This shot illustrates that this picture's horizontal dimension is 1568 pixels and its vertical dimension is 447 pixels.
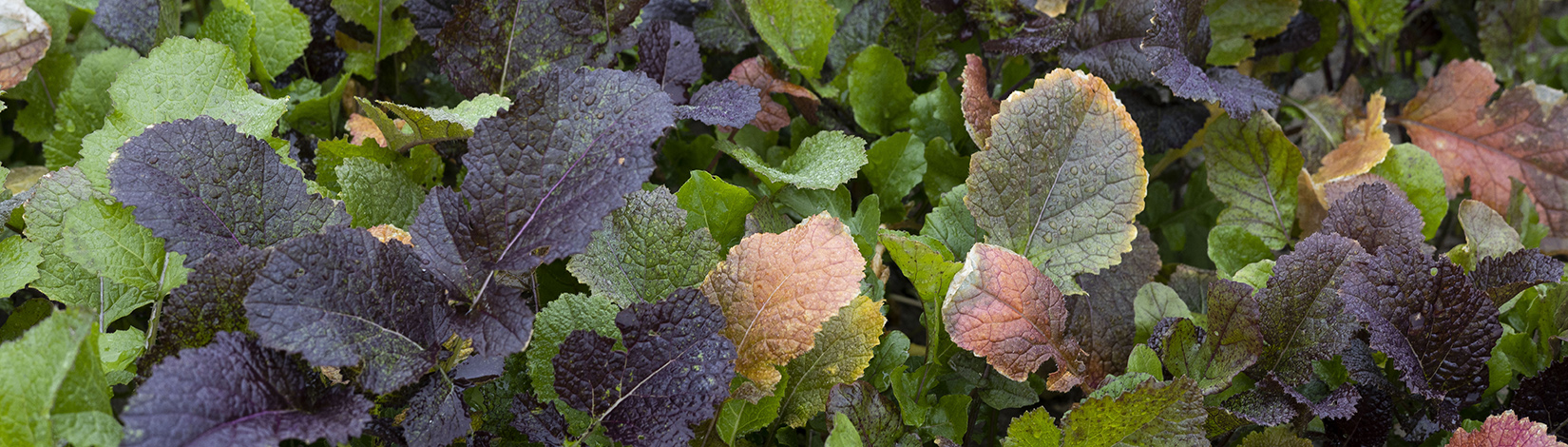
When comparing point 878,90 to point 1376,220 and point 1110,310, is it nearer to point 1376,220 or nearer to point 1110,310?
point 1110,310

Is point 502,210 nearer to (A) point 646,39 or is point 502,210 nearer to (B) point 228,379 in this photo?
(B) point 228,379

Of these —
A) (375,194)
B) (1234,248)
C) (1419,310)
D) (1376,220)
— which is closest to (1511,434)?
(1419,310)

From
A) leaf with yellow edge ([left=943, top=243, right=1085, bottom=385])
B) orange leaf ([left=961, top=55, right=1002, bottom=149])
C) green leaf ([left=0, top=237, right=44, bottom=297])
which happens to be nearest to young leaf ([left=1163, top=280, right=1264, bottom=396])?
leaf with yellow edge ([left=943, top=243, right=1085, bottom=385])

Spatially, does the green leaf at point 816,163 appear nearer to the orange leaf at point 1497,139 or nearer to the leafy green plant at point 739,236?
the leafy green plant at point 739,236

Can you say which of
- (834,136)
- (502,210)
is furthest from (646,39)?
(502,210)

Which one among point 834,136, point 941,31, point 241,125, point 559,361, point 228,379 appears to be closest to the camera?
point 228,379

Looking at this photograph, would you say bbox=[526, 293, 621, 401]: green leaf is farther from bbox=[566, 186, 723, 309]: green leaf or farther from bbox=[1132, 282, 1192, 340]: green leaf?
bbox=[1132, 282, 1192, 340]: green leaf

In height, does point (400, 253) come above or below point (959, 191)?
above
